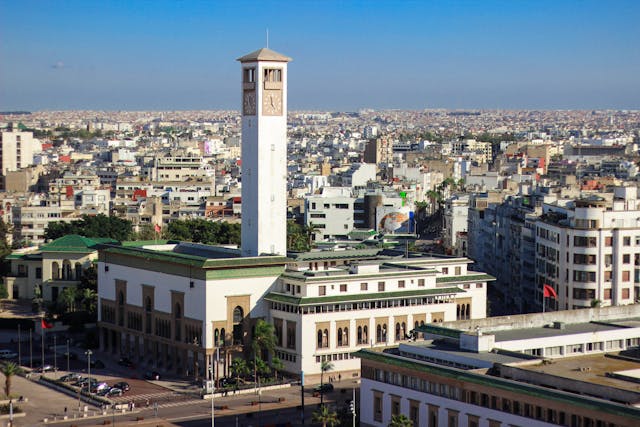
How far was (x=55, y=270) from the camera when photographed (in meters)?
89.9

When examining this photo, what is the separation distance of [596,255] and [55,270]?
109ft

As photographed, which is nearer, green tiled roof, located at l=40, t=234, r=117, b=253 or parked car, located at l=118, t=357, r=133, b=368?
parked car, located at l=118, t=357, r=133, b=368

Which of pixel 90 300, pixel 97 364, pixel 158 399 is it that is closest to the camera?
pixel 158 399

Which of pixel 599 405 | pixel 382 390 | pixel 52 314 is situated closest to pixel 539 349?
pixel 382 390

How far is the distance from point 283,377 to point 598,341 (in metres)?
18.6

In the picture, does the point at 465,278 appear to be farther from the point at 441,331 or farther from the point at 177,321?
the point at 441,331

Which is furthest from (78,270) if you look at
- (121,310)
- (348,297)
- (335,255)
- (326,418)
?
(326,418)

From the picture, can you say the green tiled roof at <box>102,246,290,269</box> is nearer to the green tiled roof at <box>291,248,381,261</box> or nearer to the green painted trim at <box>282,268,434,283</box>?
the green painted trim at <box>282,268,434,283</box>

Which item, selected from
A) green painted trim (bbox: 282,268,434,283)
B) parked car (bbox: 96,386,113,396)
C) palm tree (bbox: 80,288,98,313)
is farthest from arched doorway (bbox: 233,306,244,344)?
palm tree (bbox: 80,288,98,313)

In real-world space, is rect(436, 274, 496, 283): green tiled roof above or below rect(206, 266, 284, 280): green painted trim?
below

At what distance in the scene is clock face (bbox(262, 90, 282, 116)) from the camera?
7169 cm

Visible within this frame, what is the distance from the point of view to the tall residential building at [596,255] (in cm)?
7675

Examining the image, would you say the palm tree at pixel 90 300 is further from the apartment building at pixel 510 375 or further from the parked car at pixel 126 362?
the apartment building at pixel 510 375

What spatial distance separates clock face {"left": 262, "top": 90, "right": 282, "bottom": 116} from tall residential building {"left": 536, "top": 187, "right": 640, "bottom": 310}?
1700 centimetres
